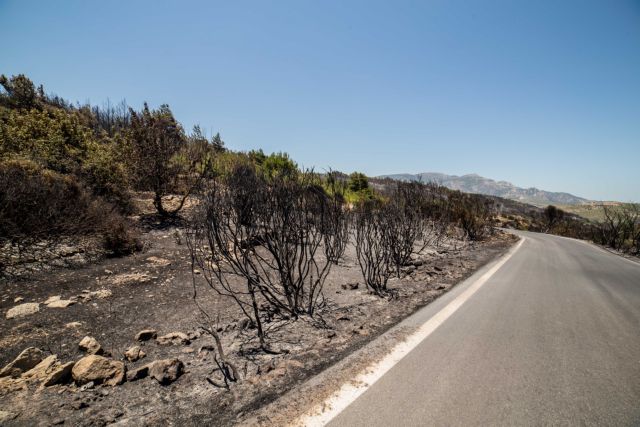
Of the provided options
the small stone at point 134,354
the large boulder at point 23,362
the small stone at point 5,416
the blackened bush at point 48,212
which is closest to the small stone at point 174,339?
the small stone at point 134,354

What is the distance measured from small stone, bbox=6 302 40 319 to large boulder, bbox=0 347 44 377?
5.11 feet

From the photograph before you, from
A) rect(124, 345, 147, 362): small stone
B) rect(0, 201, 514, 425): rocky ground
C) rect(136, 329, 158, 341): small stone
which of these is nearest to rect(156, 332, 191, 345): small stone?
rect(0, 201, 514, 425): rocky ground

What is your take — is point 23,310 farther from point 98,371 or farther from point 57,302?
point 98,371

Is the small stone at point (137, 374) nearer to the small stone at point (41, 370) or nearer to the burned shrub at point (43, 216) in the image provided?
the small stone at point (41, 370)

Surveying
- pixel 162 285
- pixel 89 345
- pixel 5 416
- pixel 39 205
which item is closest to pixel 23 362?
pixel 89 345

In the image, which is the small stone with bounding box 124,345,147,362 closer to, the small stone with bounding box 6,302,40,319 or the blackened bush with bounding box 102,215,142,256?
the small stone with bounding box 6,302,40,319

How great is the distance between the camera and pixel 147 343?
11.4ft

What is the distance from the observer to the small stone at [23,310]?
3887 mm

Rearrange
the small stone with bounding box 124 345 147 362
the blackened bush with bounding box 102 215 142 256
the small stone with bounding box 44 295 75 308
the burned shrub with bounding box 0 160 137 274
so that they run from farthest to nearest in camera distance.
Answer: the blackened bush with bounding box 102 215 142 256 < the burned shrub with bounding box 0 160 137 274 < the small stone with bounding box 44 295 75 308 < the small stone with bounding box 124 345 147 362

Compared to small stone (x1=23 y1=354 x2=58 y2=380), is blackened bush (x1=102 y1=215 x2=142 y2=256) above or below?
above

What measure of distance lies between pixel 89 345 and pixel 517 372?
4415 millimetres

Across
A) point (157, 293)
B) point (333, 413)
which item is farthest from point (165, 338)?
point (333, 413)

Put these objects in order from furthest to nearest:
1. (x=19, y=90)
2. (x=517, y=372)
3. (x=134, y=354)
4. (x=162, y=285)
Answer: (x=19, y=90)
(x=162, y=285)
(x=134, y=354)
(x=517, y=372)

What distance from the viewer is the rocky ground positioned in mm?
2168
